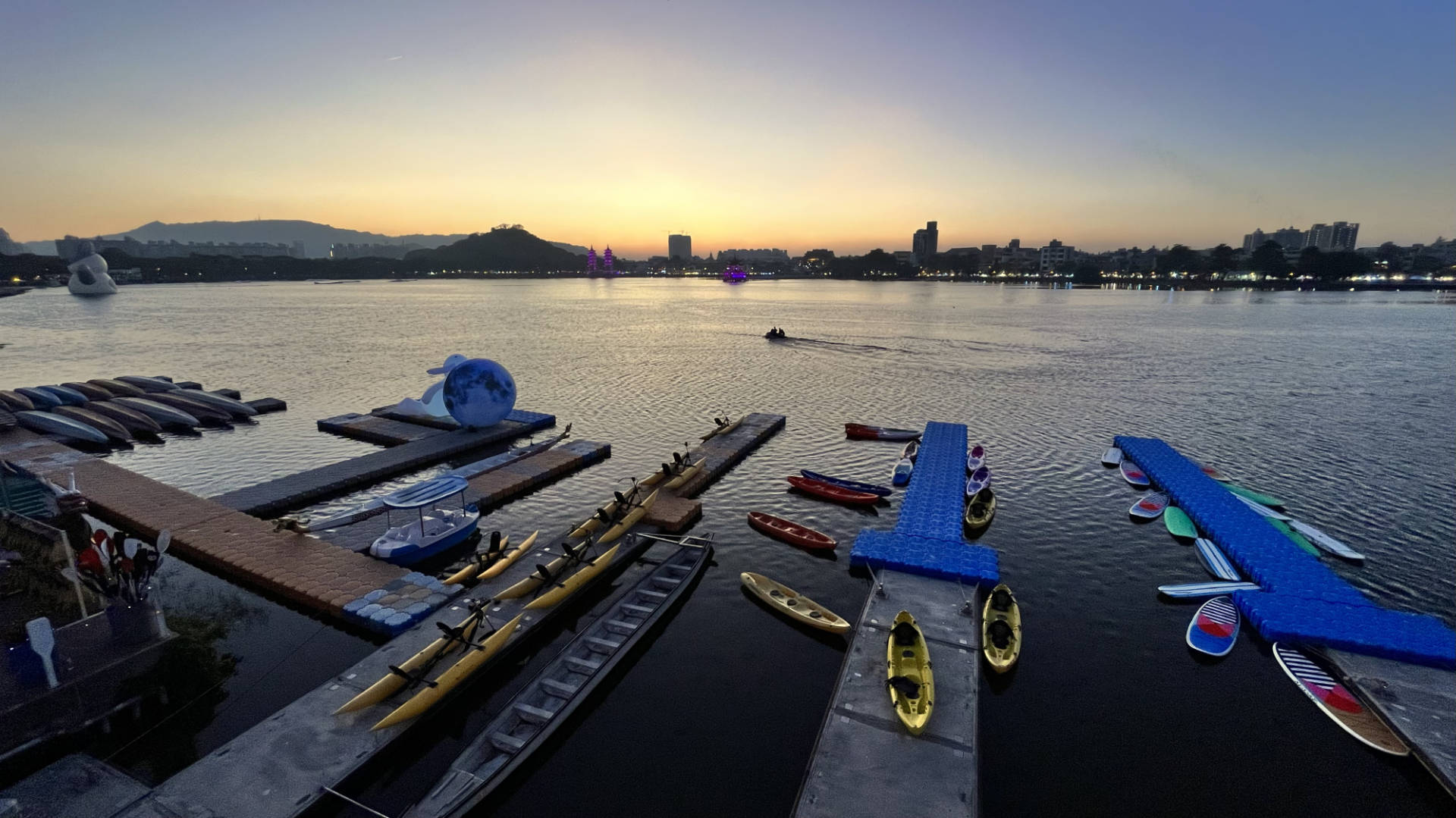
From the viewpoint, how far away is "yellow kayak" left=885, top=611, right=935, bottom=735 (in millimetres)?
16234

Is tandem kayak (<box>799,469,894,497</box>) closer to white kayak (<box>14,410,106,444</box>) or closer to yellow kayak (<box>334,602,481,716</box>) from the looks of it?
yellow kayak (<box>334,602,481,716</box>)

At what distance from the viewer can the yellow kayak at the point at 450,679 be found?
51.6 feet

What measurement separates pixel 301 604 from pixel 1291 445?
210 ft

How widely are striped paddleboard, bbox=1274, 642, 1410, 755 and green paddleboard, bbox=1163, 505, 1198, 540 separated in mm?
9712

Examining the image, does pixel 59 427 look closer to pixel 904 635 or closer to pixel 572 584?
pixel 572 584

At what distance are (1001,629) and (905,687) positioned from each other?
6.37 meters

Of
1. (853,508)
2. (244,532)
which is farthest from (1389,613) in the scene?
(244,532)

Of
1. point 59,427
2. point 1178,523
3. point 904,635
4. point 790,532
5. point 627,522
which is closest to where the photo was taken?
point 904,635

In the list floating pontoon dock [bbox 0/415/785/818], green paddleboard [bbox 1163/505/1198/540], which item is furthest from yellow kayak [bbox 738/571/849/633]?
green paddleboard [bbox 1163/505/1198/540]

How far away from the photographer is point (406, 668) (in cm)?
1744

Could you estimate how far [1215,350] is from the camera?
94500 mm

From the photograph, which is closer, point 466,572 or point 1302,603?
point 1302,603

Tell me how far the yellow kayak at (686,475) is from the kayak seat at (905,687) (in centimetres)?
1896

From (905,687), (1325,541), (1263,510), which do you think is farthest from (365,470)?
(1325,541)
